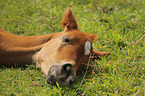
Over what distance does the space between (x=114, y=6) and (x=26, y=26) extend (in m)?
2.56

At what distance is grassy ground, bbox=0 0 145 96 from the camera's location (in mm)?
2680

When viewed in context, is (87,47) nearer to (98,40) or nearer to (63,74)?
(63,74)

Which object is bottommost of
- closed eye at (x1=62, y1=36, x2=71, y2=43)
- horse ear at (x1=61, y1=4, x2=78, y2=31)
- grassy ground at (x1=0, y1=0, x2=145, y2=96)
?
grassy ground at (x1=0, y1=0, x2=145, y2=96)

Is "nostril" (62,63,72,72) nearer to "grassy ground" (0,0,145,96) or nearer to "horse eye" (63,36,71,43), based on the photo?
"grassy ground" (0,0,145,96)

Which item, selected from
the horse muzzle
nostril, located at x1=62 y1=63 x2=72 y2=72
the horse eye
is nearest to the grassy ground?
the horse muzzle

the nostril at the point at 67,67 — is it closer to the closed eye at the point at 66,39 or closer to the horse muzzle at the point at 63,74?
the horse muzzle at the point at 63,74

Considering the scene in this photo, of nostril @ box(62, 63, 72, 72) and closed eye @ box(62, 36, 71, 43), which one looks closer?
nostril @ box(62, 63, 72, 72)

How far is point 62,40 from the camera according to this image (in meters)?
2.98

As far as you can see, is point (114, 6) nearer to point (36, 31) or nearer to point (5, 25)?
point (36, 31)

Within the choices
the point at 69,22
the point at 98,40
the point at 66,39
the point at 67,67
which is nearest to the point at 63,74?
the point at 67,67

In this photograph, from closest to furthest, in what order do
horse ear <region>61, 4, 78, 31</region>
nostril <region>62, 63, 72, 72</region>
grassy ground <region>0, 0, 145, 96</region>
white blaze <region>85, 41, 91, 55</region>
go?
nostril <region>62, 63, 72, 72</region>
grassy ground <region>0, 0, 145, 96</region>
white blaze <region>85, 41, 91, 55</region>
horse ear <region>61, 4, 78, 31</region>

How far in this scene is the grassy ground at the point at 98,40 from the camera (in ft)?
8.79

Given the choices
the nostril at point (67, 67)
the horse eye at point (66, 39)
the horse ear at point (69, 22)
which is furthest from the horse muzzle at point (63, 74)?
the horse ear at point (69, 22)

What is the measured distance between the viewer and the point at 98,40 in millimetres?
4262
